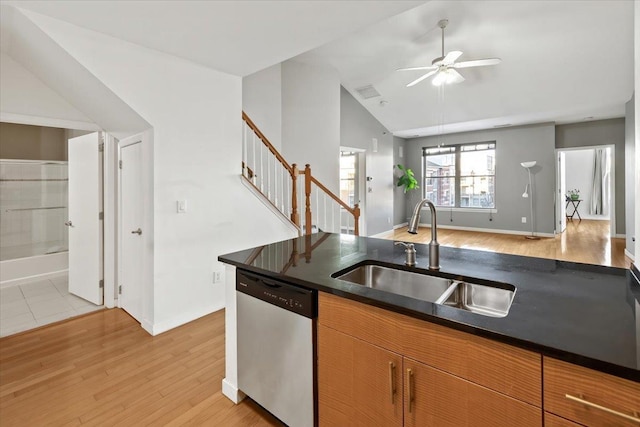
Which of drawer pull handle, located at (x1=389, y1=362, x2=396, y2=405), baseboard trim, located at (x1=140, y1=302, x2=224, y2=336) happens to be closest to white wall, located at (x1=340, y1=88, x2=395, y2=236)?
baseboard trim, located at (x1=140, y1=302, x2=224, y2=336)

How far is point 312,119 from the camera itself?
538cm

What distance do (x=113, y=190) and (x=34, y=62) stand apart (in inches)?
51.2

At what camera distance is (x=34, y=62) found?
9.02 feet

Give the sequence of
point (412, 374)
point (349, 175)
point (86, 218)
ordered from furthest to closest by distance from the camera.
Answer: point (349, 175)
point (86, 218)
point (412, 374)

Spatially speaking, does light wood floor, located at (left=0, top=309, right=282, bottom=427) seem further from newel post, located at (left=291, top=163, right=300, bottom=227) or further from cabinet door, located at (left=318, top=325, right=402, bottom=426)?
newel post, located at (left=291, top=163, right=300, bottom=227)

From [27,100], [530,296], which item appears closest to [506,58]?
[530,296]

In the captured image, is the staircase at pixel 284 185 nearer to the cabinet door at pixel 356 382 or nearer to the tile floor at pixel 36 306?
the tile floor at pixel 36 306

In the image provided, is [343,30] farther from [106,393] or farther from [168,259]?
[106,393]

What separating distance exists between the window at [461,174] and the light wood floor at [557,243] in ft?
3.33

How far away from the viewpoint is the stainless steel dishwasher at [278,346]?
1449 millimetres

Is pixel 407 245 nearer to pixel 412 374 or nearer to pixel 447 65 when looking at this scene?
pixel 412 374

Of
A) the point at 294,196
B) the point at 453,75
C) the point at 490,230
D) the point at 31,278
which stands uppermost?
the point at 453,75

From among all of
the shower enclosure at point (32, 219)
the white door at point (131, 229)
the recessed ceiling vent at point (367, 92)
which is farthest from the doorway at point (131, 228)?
the recessed ceiling vent at point (367, 92)

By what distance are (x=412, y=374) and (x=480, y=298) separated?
539 mm
